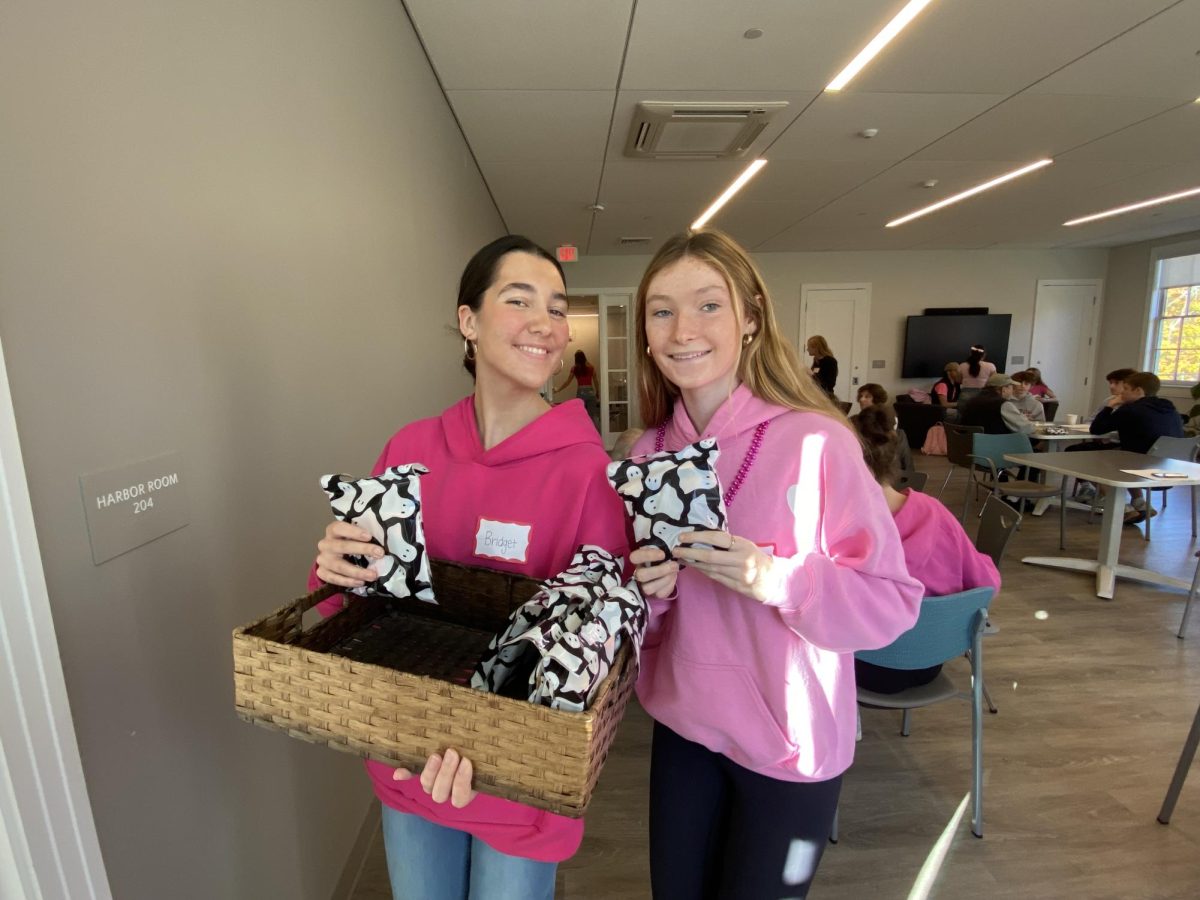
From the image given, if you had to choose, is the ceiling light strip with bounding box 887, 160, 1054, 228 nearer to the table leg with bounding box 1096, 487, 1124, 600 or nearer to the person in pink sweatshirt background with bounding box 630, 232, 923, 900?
the table leg with bounding box 1096, 487, 1124, 600

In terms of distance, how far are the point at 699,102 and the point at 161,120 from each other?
3421mm

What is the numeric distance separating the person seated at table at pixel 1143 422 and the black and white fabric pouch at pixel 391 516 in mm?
5573

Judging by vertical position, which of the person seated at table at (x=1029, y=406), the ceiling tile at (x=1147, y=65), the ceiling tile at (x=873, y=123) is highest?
the ceiling tile at (x=1147, y=65)

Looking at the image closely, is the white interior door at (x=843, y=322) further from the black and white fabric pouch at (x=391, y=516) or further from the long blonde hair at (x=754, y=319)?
the black and white fabric pouch at (x=391, y=516)

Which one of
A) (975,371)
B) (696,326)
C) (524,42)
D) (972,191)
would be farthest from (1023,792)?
(975,371)

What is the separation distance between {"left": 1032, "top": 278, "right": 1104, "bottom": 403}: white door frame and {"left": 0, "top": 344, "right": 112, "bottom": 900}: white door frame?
11.9 m

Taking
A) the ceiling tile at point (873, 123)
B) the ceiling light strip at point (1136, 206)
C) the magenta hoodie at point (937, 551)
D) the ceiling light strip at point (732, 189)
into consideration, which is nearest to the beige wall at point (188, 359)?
the magenta hoodie at point (937, 551)

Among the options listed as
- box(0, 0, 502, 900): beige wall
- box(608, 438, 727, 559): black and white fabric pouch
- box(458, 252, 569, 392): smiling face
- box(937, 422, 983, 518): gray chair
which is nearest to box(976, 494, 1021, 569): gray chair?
box(608, 438, 727, 559): black and white fabric pouch

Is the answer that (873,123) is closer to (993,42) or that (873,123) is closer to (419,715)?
(993,42)

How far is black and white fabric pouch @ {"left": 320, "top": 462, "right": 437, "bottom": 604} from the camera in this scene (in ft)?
2.82

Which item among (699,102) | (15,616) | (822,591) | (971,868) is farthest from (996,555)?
(699,102)

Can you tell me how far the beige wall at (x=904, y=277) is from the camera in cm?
946

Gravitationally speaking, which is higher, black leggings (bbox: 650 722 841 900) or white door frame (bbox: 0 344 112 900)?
white door frame (bbox: 0 344 112 900)

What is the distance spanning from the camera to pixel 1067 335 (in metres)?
9.81
